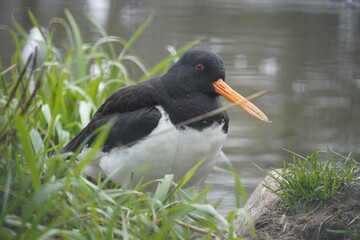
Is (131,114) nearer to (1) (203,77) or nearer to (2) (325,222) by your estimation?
(1) (203,77)

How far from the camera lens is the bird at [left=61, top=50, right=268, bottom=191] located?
141 inches

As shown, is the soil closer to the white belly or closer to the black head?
the white belly

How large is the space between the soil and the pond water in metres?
0.30

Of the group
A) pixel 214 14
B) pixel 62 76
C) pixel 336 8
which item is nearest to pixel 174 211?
pixel 62 76

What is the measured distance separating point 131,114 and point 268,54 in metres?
6.43

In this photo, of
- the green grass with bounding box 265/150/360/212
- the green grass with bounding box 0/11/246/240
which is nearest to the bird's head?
the green grass with bounding box 265/150/360/212

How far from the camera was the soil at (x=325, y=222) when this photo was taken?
3271 millimetres

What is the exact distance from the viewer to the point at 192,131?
141 inches

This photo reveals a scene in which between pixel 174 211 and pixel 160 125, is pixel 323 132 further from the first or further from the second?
pixel 174 211

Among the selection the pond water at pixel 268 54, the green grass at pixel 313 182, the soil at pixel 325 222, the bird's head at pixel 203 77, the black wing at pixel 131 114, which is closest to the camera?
the soil at pixel 325 222

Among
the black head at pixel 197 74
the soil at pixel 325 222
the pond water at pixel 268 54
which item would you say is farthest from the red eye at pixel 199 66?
the soil at pixel 325 222

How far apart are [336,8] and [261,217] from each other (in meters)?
12.1

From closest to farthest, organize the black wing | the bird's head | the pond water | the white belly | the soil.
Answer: the soil
the white belly
the black wing
the bird's head
the pond water

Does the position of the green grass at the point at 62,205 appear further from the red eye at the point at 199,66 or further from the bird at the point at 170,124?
the red eye at the point at 199,66
